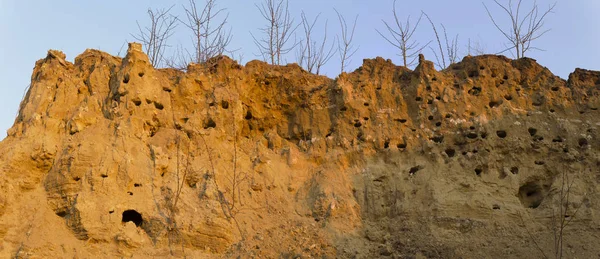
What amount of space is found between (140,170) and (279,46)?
5.87m

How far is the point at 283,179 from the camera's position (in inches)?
414

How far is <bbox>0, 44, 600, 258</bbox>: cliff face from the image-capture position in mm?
9258

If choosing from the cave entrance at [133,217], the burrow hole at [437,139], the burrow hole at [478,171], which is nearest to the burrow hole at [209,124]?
the cave entrance at [133,217]

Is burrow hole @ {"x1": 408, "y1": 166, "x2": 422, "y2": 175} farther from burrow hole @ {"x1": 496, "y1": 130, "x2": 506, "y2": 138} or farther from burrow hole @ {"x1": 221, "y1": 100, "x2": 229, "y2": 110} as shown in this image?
burrow hole @ {"x1": 221, "y1": 100, "x2": 229, "y2": 110}

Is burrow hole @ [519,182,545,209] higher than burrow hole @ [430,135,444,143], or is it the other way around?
burrow hole @ [430,135,444,143]

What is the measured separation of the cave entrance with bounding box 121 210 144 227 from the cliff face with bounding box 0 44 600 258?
32 mm

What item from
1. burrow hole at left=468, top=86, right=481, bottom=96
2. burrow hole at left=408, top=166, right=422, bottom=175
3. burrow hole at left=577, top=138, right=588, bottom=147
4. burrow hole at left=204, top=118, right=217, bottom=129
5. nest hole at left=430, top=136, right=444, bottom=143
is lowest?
burrow hole at left=408, top=166, right=422, bottom=175

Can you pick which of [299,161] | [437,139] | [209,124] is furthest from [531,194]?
[209,124]

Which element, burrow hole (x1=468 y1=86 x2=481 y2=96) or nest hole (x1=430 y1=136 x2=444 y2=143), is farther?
burrow hole (x1=468 y1=86 x2=481 y2=96)

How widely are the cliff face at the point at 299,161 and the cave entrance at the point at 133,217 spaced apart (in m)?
0.03

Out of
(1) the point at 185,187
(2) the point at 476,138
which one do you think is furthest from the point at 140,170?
(2) the point at 476,138

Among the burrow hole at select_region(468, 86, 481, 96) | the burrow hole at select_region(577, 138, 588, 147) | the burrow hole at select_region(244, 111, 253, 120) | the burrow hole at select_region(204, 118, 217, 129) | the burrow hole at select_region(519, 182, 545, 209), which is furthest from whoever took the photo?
the burrow hole at select_region(468, 86, 481, 96)

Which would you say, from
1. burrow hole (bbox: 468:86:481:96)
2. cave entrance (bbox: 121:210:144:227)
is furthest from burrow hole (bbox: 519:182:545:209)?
cave entrance (bbox: 121:210:144:227)

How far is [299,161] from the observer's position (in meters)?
10.9
